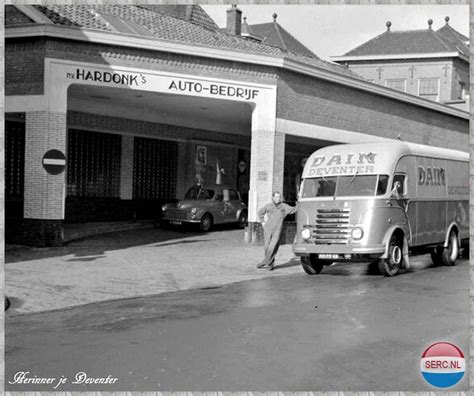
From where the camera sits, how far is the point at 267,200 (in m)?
19.7

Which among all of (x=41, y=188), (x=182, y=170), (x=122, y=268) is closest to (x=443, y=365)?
(x=122, y=268)

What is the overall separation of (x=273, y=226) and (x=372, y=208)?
8.80 feet

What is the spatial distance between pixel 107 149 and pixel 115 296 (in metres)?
13.8

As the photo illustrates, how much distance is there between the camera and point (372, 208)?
41.7ft

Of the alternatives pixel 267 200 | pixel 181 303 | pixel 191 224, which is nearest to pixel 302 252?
pixel 181 303

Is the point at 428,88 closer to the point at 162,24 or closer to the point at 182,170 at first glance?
the point at 182,170

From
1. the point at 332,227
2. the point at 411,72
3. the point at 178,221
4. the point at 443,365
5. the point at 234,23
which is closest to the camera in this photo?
the point at 443,365

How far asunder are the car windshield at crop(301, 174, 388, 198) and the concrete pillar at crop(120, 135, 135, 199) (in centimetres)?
1215

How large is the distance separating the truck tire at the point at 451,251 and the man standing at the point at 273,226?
11.3ft

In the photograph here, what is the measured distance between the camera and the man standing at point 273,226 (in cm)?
1447

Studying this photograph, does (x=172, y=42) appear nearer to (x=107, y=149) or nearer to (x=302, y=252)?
(x=107, y=149)

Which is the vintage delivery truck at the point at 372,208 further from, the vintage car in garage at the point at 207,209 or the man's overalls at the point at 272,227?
the vintage car in garage at the point at 207,209

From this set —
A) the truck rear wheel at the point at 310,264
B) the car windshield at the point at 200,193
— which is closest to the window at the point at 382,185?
the truck rear wheel at the point at 310,264

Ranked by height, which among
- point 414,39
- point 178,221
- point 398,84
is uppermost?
point 398,84
